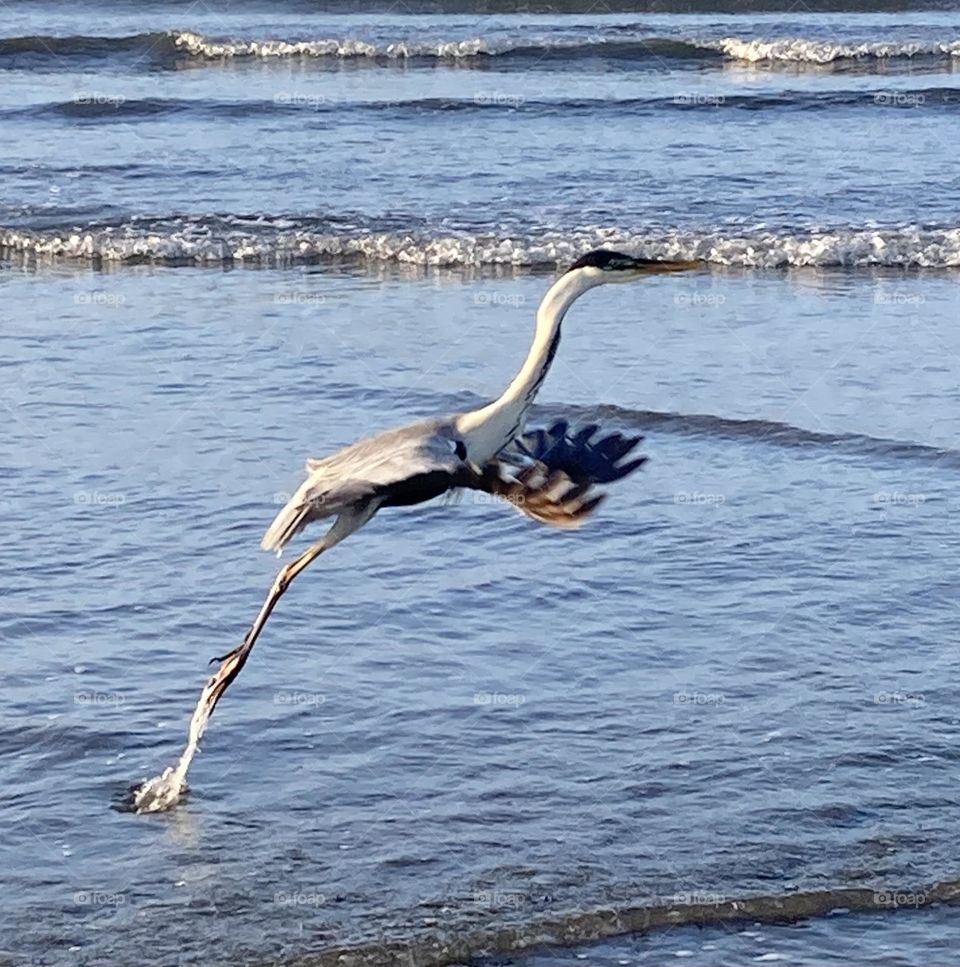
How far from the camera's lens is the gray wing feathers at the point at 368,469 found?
6.20 m

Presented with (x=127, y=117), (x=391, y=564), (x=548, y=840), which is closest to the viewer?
(x=548, y=840)

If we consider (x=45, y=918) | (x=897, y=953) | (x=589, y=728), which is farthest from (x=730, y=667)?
(x=45, y=918)

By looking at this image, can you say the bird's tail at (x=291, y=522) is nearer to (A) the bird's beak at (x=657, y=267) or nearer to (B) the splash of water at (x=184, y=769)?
(B) the splash of water at (x=184, y=769)

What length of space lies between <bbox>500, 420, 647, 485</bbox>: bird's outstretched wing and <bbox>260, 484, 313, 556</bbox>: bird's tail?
574 millimetres

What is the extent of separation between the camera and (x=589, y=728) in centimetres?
700

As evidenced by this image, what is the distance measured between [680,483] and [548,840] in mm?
3356

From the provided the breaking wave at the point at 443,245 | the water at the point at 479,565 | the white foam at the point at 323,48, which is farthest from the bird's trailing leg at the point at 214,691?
the white foam at the point at 323,48

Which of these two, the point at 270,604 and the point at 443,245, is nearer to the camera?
the point at 270,604

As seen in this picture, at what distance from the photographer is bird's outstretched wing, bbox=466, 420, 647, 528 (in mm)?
6469

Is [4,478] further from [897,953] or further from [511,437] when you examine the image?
[897,953]

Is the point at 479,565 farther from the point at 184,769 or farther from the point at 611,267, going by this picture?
the point at 611,267

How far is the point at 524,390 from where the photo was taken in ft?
20.9

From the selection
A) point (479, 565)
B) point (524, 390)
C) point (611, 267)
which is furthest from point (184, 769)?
point (479, 565)

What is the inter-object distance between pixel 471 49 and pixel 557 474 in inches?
684
